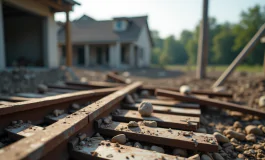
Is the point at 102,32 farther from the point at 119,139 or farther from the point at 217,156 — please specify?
the point at 217,156

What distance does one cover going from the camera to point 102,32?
17594mm

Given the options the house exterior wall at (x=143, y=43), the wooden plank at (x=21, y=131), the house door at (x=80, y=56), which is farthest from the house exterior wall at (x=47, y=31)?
the house door at (x=80, y=56)

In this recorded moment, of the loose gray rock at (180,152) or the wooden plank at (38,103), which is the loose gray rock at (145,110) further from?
the wooden plank at (38,103)

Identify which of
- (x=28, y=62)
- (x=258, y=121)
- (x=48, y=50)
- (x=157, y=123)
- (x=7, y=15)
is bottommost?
(x=258, y=121)

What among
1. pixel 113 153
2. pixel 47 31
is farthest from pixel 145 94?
pixel 47 31

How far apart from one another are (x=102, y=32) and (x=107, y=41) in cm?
227

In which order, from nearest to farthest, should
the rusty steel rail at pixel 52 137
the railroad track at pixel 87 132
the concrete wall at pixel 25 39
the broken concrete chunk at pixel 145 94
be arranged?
1. the rusty steel rail at pixel 52 137
2. the railroad track at pixel 87 132
3. the broken concrete chunk at pixel 145 94
4. the concrete wall at pixel 25 39

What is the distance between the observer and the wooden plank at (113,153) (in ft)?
3.78

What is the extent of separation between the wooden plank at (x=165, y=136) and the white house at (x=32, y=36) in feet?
17.8

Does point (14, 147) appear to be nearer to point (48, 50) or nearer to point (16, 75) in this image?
point (16, 75)

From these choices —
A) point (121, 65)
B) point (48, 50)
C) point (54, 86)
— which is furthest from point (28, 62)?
point (121, 65)

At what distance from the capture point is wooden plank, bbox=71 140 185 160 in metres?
1.15

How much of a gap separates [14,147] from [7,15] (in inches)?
320

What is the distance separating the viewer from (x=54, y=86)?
348cm
